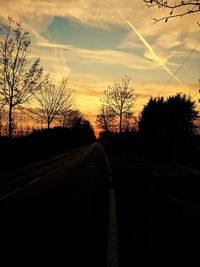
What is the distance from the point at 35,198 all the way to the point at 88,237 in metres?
4.76

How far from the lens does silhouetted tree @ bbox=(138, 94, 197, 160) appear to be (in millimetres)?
41812

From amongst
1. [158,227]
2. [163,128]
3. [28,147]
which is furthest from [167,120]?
[158,227]

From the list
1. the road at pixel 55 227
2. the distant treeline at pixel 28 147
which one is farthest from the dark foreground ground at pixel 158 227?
the distant treeline at pixel 28 147

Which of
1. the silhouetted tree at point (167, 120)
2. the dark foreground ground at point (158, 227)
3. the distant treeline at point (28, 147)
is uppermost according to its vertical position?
the silhouetted tree at point (167, 120)

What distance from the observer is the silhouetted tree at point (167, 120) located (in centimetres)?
4181

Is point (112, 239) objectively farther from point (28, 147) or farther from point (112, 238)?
point (28, 147)

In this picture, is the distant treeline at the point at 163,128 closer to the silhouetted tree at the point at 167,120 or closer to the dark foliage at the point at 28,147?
the silhouetted tree at the point at 167,120

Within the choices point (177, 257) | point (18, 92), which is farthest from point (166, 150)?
point (177, 257)

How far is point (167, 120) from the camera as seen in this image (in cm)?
5219

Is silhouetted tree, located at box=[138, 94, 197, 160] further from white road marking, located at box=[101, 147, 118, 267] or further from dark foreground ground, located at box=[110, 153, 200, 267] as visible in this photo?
white road marking, located at box=[101, 147, 118, 267]

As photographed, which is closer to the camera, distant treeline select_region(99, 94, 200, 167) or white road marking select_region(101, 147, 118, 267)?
white road marking select_region(101, 147, 118, 267)

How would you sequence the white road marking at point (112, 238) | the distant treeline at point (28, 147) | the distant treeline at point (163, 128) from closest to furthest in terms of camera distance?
the white road marking at point (112, 238)
the distant treeline at point (28, 147)
the distant treeline at point (163, 128)

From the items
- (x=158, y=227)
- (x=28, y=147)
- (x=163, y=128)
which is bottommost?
(x=158, y=227)

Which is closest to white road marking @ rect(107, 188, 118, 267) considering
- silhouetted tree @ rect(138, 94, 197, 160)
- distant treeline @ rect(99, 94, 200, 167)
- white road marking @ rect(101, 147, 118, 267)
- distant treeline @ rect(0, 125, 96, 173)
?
white road marking @ rect(101, 147, 118, 267)
